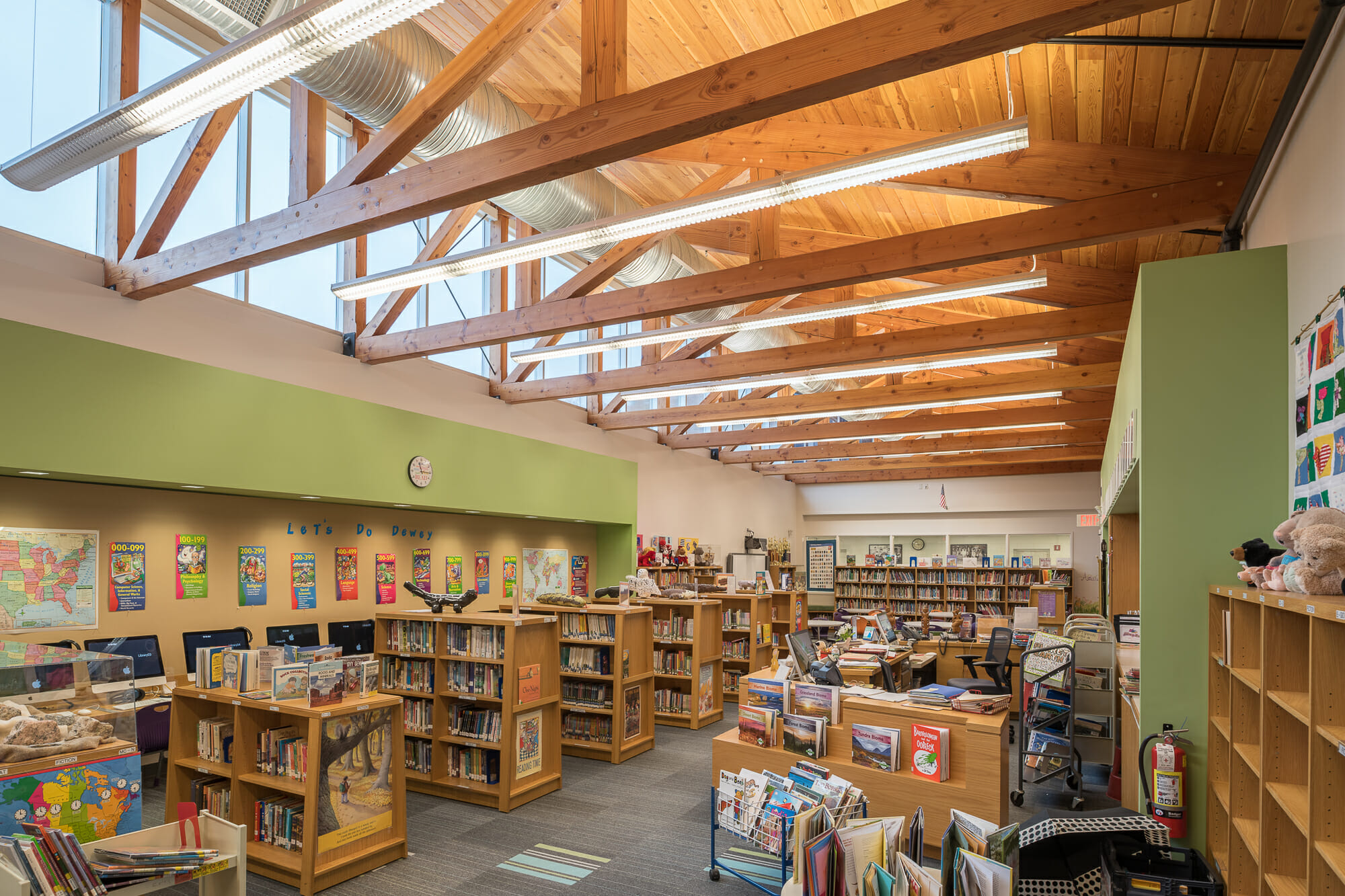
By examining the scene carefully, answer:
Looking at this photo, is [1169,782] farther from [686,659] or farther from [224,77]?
[686,659]

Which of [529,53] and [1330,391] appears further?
[529,53]

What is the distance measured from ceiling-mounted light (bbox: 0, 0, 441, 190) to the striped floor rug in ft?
14.6

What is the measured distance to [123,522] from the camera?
20.0ft

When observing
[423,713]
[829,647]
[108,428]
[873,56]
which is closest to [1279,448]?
[873,56]

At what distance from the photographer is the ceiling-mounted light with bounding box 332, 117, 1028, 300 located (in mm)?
3918

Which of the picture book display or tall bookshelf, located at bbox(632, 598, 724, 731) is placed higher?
the picture book display

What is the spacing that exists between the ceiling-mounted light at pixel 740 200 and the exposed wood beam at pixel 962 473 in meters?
12.8

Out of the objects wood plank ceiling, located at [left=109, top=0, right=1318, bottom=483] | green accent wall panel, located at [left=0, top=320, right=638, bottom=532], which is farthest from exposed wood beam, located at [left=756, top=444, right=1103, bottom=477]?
green accent wall panel, located at [left=0, top=320, right=638, bottom=532]

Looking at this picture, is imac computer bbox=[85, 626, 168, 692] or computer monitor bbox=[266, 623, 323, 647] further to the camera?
computer monitor bbox=[266, 623, 323, 647]

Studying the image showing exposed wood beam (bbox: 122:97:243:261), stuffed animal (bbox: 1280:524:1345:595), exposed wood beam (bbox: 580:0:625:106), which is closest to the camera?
stuffed animal (bbox: 1280:524:1345:595)

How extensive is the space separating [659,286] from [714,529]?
365 inches

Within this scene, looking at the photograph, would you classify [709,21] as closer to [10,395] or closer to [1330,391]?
[1330,391]

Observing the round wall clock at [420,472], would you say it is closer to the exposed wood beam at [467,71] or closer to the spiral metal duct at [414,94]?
the spiral metal duct at [414,94]

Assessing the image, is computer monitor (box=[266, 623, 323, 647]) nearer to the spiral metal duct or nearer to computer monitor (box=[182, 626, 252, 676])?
computer monitor (box=[182, 626, 252, 676])
